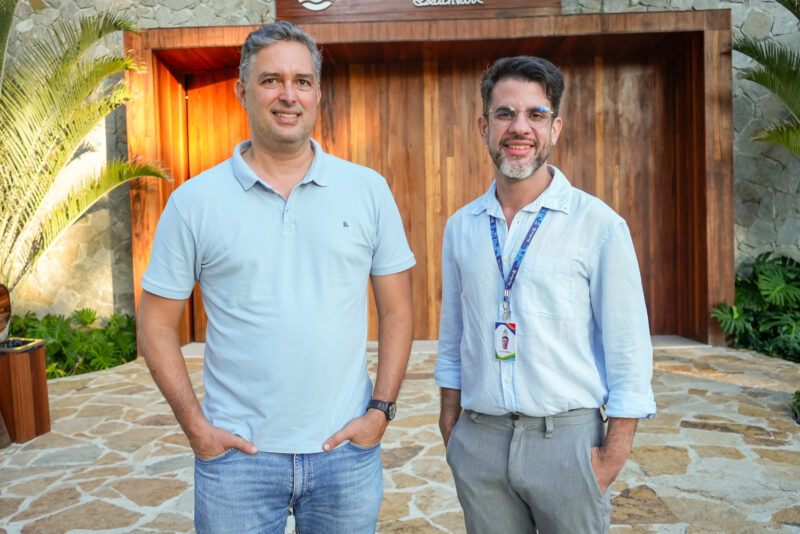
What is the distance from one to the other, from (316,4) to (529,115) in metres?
5.75

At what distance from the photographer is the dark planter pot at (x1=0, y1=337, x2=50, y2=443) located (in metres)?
4.43

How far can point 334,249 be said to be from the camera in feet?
5.51

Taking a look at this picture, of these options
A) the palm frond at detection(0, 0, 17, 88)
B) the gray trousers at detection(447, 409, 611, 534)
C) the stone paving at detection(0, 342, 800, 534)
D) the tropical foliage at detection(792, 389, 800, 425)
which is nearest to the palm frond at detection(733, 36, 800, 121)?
the stone paving at detection(0, 342, 800, 534)

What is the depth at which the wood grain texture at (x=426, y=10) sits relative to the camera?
677 cm

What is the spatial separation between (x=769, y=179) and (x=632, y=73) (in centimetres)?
179

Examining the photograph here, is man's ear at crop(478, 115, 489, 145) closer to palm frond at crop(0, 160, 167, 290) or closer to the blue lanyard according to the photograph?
the blue lanyard

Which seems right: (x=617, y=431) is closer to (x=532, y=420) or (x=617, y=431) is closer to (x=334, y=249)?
(x=532, y=420)

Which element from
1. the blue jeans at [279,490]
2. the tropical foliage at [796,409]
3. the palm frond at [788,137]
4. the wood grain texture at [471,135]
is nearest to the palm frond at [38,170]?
the wood grain texture at [471,135]

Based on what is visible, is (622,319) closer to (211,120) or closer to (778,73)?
(778,73)

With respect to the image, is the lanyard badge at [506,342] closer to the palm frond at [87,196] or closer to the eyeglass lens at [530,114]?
the eyeglass lens at [530,114]

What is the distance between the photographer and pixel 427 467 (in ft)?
12.8

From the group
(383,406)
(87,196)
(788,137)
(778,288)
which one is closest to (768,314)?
(778,288)

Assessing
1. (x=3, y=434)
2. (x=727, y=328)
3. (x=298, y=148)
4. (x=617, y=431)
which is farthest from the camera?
(x=727, y=328)

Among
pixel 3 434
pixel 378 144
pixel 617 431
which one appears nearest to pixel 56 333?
pixel 3 434
